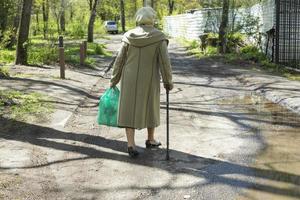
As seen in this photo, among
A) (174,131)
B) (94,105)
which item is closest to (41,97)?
(94,105)

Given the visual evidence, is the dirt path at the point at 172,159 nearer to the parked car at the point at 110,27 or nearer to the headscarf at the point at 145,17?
the headscarf at the point at 145,17

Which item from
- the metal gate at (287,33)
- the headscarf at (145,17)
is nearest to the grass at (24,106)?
the headscarf at (145,17)

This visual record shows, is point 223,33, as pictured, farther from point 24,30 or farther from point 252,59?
point 24,30

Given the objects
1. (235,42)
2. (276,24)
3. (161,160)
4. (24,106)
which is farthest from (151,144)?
(235,42)

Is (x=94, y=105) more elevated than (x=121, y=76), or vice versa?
(x=121, y=76)

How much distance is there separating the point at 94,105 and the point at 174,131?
3.19 meters

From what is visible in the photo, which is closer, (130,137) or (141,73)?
(141,73)

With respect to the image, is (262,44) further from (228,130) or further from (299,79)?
(228,130)

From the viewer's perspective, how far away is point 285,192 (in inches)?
197

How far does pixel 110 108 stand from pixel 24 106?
3293 millimetres

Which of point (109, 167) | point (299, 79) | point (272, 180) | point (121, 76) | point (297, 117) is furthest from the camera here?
point (299, 79)

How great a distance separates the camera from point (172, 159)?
6.38 m

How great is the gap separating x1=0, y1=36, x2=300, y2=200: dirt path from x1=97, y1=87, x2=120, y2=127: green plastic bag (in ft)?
1.29

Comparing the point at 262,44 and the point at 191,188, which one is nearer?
the point at 191,188
